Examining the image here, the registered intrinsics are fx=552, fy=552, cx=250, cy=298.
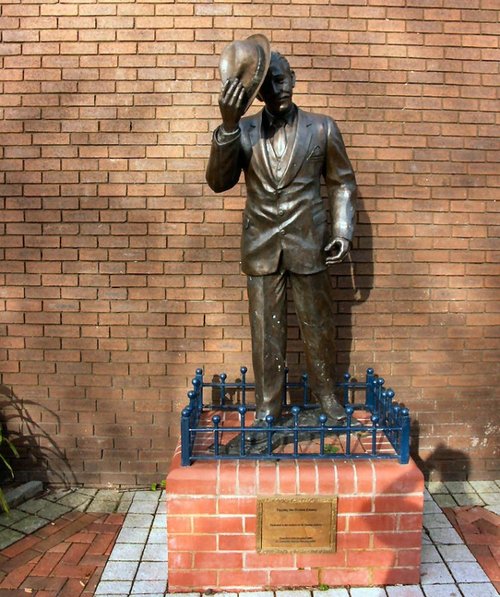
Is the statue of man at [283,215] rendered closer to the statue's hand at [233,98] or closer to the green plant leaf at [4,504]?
the statue's hand at [233,98]

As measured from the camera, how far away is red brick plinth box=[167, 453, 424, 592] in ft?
9.84

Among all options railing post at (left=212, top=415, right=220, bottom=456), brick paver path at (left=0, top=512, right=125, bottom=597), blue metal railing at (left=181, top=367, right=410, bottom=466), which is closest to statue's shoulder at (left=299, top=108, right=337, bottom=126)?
blue metal railing at (left=181, top=367, right=410, bottom=466)

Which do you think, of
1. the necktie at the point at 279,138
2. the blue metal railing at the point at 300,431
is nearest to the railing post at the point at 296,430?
the blue metal railing at the point at 300,431

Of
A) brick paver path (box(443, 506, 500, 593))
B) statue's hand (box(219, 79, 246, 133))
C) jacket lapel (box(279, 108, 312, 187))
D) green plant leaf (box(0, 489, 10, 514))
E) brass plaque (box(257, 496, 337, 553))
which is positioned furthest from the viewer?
green plant leaf (box(0, 489, 10, 514))

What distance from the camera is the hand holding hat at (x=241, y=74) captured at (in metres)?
2.76

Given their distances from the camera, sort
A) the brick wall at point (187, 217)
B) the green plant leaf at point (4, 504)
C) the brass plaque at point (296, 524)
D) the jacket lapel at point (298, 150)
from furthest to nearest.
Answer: the brick wall at point (187, 217)
the green plant leaf at point (4, 504)
the jacket lapel at point (298, 150)
the brass plaque at point (296, 524)

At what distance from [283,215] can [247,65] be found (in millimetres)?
822

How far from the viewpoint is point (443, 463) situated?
452 centimetres

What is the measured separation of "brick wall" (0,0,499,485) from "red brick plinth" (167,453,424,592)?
1.45 m

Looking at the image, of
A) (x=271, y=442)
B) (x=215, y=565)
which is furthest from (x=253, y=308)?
(x=215, y=565)

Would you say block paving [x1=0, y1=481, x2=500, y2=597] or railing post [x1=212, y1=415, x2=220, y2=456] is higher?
railing post [x1=212, y1=415, x2=220, y2=456]

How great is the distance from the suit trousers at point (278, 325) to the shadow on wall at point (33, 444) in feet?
6.69

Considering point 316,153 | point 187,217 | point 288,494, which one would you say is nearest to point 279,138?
point 316,153

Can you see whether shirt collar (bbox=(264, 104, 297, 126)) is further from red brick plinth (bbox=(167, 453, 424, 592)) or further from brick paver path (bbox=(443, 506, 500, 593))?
brick paver path (bbox=(443, 506, 500, 593))
